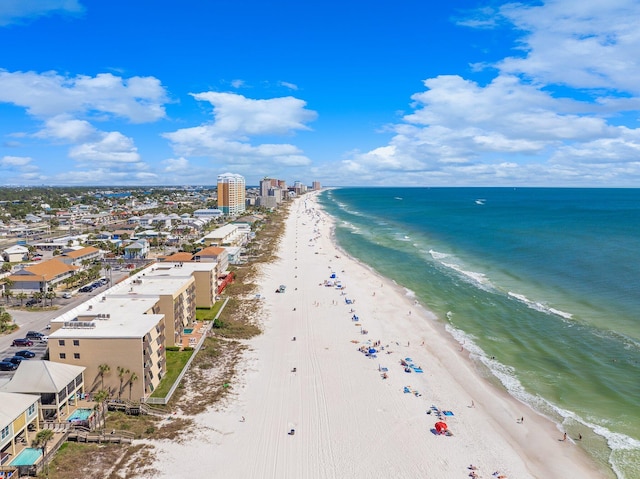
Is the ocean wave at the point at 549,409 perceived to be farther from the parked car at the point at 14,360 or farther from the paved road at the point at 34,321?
the parked car at the point at 14,360

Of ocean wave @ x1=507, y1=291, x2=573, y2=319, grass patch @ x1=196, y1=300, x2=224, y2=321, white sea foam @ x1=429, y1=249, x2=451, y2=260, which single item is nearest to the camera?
grass patch @ x1=196, y1=300, x2=224, y2=321

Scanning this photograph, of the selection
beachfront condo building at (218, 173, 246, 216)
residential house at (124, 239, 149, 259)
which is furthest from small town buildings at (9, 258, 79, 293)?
beachfront condo building at (218, 173, 246, 216)

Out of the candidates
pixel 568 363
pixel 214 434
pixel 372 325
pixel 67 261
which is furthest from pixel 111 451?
pixel 67 261

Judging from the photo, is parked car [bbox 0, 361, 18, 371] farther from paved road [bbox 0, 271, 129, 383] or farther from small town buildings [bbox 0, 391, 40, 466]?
small town buildings [bbox 0, 391, 40, 466]

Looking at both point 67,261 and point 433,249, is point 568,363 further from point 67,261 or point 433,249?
point 67,261

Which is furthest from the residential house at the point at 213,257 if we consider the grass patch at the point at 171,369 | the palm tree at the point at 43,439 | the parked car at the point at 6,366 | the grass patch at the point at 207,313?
the palm tree at the point at 43,439

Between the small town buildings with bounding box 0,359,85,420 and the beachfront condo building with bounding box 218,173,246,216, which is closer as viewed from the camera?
the small town buildings with bounding box 0,359,85,420
